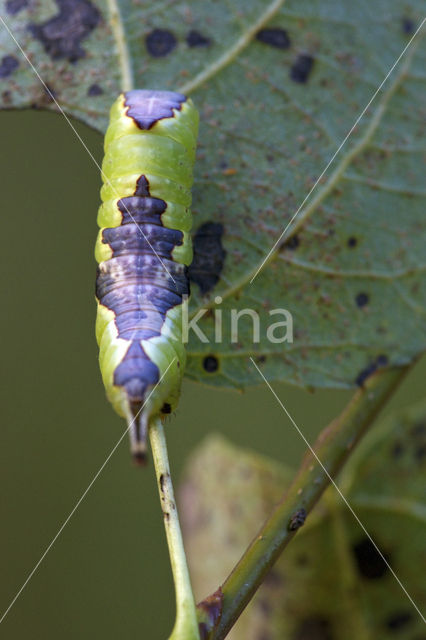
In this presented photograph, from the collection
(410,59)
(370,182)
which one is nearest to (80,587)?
(370,182)

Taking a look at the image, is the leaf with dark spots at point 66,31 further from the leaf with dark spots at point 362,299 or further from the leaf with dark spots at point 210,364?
the leaf with dark spots at point 362,299

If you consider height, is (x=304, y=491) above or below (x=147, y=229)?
below

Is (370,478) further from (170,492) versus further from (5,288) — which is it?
(5,288)

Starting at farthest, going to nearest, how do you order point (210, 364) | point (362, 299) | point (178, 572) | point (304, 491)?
point (362, 299)
point (210, 364)
point (304, 491)
point (178, 572)

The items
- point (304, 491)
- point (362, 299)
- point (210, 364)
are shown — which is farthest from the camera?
point (362, 299)

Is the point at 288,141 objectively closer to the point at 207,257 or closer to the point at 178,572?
the point at 207,257

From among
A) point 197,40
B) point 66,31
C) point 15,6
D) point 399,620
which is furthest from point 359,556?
point 15,6

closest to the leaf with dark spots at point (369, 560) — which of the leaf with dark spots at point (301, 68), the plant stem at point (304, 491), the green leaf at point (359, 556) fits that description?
the green leaf at point (359, 556)
